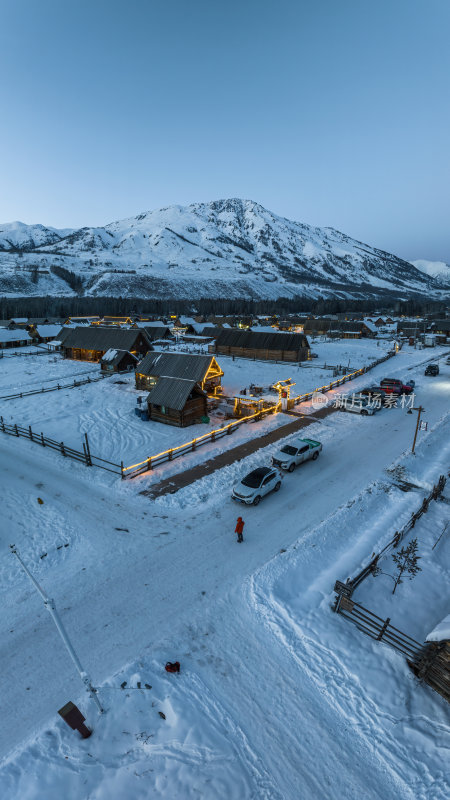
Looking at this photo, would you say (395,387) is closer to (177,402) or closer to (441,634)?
(177,402)

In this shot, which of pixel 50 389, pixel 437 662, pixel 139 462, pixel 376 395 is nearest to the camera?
pixel 437 662

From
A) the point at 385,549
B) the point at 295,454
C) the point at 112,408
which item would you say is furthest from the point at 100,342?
the point at 385,549

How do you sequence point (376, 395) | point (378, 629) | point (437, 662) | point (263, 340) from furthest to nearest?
point (263, 340) → point (376, 395) → point (378, 629) → point (437, 662)

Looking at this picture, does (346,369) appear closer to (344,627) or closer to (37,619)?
(344,627)

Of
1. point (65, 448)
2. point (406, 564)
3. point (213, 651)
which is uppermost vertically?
point (406, 564)

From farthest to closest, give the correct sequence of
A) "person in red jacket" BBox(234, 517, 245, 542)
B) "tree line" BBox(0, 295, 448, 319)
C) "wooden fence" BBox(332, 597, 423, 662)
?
"tree line" BBox(0, 295, 448, 319), "person in red jacket" BBox(234, 517, 245, 542), "wooden fence" BBox(332, 597, 423, 662)

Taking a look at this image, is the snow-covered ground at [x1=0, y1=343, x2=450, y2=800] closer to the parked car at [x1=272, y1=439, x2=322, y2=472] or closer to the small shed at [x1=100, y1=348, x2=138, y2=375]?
the parked car at [x1=272, y1=439, x2=322, y2=472]

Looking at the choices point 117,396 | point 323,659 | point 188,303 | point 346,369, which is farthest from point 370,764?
point 188,303

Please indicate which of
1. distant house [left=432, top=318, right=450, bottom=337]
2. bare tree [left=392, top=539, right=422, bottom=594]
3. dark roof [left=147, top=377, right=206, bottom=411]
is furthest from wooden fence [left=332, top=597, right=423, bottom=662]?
distant house [left=432, top=318, right=450, bottom=337]
